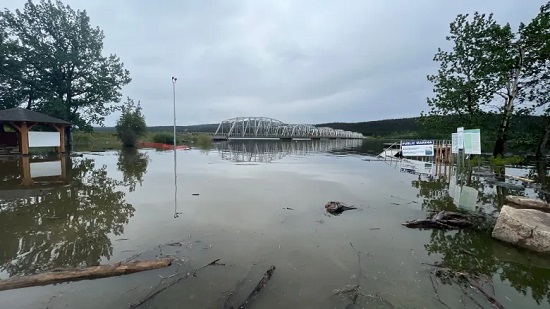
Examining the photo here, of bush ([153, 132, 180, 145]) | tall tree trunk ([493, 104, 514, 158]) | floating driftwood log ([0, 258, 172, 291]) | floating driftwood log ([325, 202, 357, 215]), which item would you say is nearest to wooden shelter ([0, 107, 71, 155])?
bush ([153, 132, 180, 145])

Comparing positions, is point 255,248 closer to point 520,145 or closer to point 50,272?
point 50,272

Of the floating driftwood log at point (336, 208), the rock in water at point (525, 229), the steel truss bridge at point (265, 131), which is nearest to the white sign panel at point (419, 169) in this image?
the floating driftwood log at point (336, 208)

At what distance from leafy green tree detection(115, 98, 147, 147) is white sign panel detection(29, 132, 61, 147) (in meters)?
13.8

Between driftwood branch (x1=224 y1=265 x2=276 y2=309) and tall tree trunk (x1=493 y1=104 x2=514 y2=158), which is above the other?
tall tree trunk (x1=493 y1=104 x2=514 y2=158)

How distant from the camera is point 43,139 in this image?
22.4m

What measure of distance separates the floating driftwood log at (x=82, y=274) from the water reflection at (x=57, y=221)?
0.40 meters

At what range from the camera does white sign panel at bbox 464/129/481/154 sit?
12.2m

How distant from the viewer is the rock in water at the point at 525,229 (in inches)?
198

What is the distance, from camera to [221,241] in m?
5.37

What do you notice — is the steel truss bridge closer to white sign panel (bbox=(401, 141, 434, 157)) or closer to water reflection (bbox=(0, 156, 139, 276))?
white sign panel (bbox=(401, 141, 434, 157))

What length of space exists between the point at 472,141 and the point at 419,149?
6.89 meters

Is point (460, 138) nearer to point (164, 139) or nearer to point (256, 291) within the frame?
point (256, 291)

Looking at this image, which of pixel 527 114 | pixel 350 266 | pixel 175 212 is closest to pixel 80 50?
pixel 175 212

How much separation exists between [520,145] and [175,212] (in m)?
24.9
